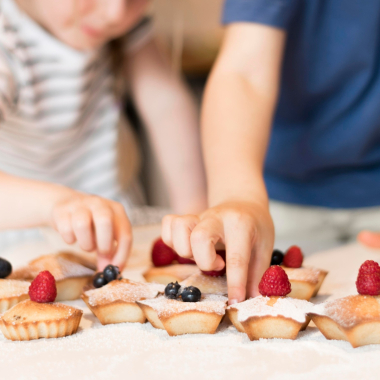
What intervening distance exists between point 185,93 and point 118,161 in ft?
1.02

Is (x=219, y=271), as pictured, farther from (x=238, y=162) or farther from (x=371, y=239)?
(x=371, y=239)

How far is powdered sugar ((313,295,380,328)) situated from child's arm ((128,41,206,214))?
0.90 meters

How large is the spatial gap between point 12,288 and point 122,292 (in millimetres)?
158

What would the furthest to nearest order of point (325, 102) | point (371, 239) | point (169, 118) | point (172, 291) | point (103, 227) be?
point (169, 118)
point (325, 102)
point (371, 239)
point (103, 227)
point (172, 291)

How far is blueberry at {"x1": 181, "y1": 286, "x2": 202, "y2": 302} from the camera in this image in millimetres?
542

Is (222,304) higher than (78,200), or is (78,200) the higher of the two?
(78,200)

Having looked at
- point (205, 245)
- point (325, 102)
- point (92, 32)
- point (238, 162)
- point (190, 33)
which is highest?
point (190, 33)

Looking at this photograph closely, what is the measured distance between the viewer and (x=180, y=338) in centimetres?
51

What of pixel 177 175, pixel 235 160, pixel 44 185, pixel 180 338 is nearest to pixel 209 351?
pixel 180 338

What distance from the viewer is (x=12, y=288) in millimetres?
612

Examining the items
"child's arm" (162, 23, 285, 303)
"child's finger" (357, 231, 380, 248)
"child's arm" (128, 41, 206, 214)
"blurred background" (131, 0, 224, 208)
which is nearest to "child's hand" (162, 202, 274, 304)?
"child's arm" (162, 23, 285, 303)

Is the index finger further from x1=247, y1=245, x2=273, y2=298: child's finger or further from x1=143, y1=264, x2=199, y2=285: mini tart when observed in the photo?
x1=247, y1=245, x2=273, y2=298: child's finger

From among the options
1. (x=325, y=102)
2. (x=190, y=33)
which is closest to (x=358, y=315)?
(x=325, y=102)

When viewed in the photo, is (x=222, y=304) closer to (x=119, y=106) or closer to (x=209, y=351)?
(x=209, y=351)
